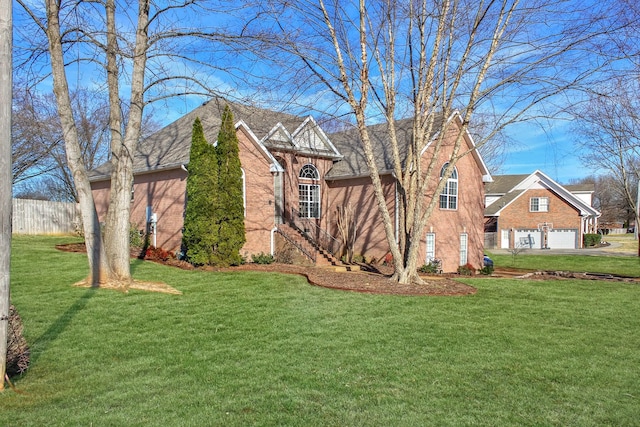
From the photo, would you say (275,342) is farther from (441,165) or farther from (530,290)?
(441,165)

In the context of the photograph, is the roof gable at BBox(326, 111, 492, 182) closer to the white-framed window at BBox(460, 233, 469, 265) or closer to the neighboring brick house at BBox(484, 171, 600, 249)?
the white-framed window at BBox(460, 233, 469, 265)

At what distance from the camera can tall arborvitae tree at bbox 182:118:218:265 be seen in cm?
1400

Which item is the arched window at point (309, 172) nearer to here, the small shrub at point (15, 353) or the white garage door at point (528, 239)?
the small shrub at point (15, 353)

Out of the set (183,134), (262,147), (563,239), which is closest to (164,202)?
(183,134)

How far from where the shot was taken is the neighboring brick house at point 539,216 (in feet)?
122

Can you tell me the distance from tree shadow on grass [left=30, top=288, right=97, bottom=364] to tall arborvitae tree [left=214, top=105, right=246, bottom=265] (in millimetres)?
5320

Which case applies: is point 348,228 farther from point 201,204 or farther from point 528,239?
point 528,239

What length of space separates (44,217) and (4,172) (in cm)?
2224

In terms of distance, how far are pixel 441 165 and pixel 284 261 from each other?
25.5 feet

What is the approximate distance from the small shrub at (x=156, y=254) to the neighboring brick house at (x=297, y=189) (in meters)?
0.61

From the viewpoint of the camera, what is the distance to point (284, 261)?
55.1 ft

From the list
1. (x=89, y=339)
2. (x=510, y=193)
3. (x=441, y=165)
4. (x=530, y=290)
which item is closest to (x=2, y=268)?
(x=89, y=339)

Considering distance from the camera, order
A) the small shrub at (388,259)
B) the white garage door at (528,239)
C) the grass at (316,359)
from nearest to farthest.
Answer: the grass at (316,359)
the small shrub at (388,259)
the white garage door at (528,239)

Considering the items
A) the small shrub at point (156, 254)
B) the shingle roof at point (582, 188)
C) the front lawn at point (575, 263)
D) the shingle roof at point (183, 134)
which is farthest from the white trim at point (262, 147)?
the shingle roof at point (582, 188)
